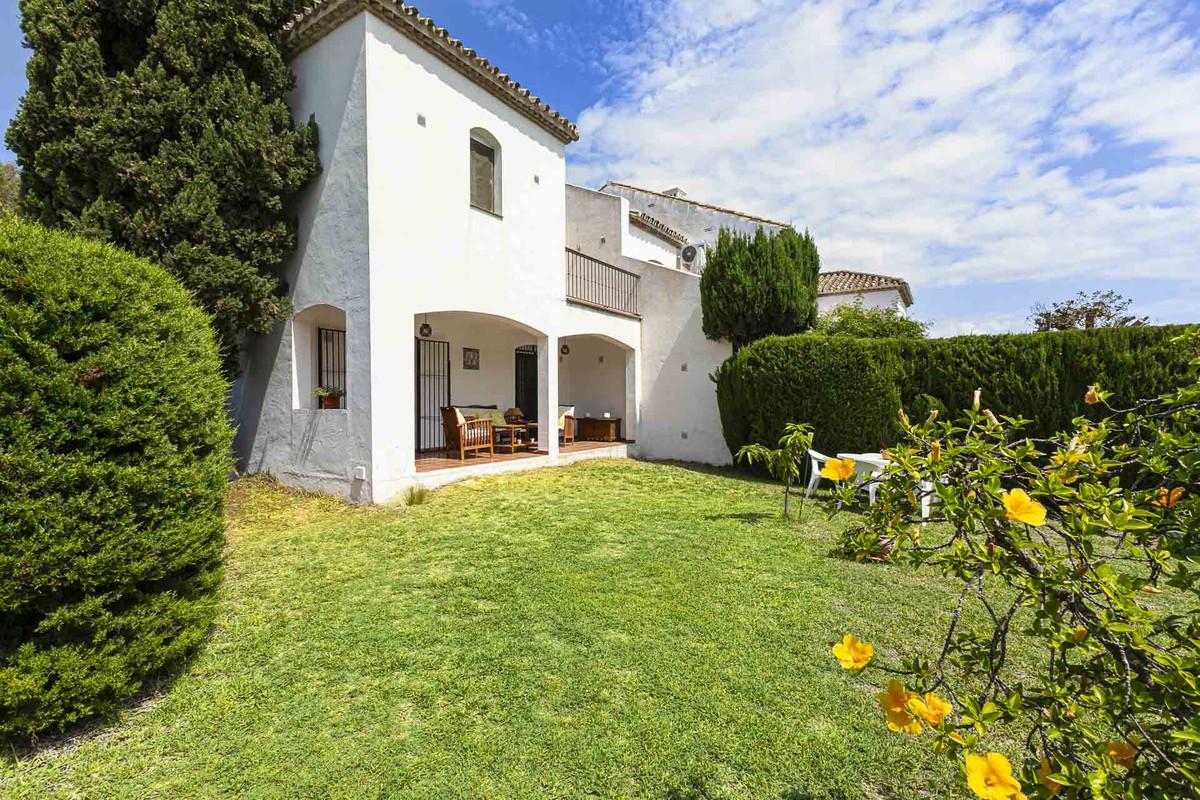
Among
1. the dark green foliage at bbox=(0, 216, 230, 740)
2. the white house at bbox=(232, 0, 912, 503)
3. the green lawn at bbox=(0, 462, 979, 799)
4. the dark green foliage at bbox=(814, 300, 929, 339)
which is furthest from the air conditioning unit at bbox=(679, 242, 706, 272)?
the dark green foliage at bbox=(0, 216, 230, 740)

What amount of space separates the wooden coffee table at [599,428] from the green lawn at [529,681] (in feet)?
28.5

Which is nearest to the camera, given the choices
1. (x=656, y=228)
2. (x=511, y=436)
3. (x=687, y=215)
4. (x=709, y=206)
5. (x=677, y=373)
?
(x=511, y=436)

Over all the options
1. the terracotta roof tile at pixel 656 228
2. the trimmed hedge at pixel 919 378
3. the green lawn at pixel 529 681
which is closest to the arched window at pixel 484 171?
the trimmed hedge at pixel 919 378

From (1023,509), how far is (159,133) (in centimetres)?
1122

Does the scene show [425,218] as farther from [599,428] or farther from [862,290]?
[862,290]

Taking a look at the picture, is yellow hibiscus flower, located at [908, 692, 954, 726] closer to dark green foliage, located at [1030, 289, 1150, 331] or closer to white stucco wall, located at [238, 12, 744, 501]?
white stucco wall, located at [238, 12, 744, 501]

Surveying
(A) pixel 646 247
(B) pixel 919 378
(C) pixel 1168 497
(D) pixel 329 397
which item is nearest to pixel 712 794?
(C) pixel 1168 497

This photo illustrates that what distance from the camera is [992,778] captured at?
125 centimetres

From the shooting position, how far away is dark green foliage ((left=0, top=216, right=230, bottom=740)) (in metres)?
2.59

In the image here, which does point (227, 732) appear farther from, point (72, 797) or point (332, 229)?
point (332, 229)

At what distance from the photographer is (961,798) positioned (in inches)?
94.8

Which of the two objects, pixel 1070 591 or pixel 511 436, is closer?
pixel 1070 591

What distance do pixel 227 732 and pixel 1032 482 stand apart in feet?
13.6

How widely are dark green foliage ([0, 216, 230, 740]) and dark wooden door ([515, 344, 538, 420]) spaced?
12.5 m
